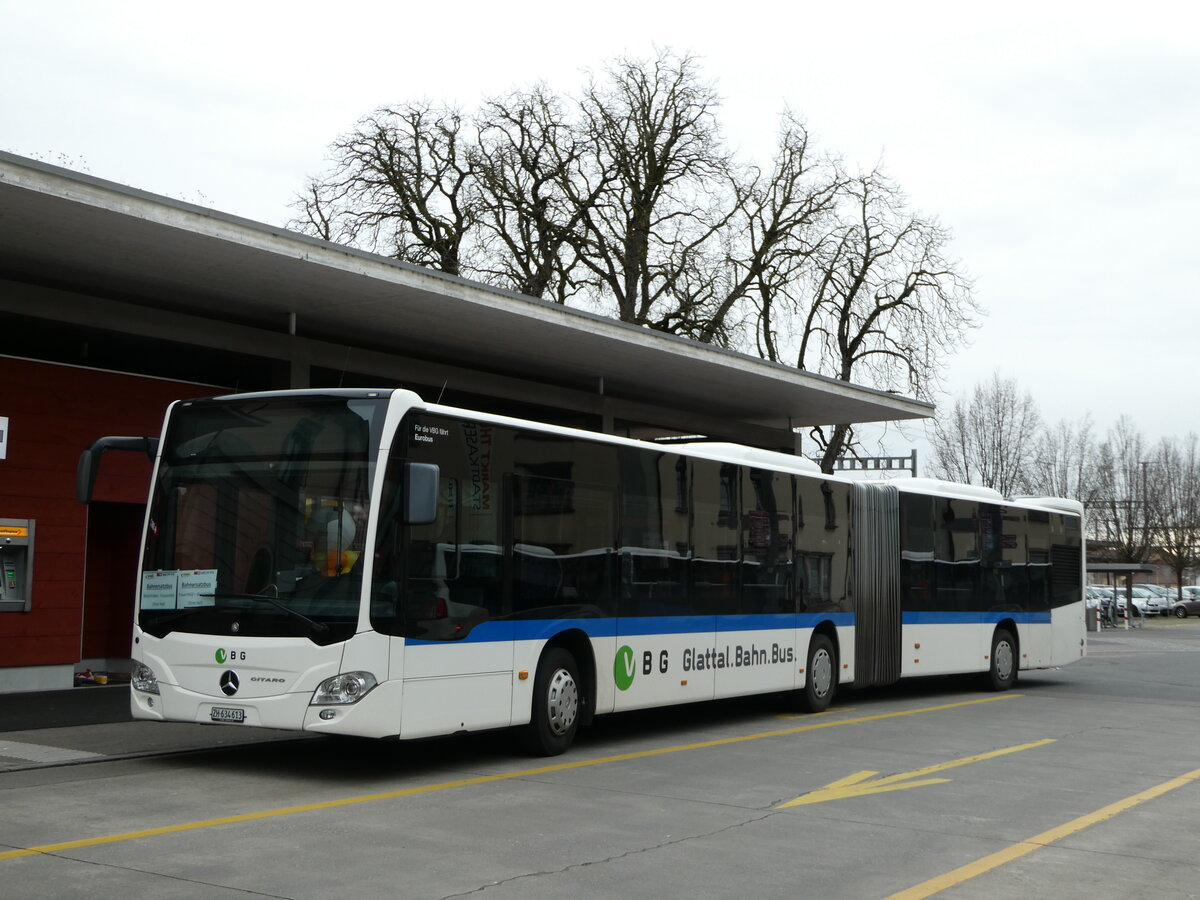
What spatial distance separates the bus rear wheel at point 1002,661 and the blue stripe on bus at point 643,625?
4.21 m

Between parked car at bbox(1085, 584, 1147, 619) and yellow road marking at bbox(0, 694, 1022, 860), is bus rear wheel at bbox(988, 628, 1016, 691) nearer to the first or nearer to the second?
yellow road marking at bbox(0, 694, 1022, 860)

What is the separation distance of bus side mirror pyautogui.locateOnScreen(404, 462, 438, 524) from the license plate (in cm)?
186

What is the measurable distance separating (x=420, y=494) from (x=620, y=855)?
133 inches

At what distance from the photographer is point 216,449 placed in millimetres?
10766

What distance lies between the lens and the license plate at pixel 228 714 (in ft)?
33.2

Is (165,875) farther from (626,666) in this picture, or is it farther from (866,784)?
(626,666)

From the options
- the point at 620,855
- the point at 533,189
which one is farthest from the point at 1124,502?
the point at 620,855

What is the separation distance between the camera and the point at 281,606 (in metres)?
10.1

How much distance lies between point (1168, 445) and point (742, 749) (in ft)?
223

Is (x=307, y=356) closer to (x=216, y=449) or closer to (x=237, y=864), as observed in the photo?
(x=216, y=449)

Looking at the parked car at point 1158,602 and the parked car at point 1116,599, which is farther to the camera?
the parked car at point 1158,602

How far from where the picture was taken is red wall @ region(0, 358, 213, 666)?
52.0ft

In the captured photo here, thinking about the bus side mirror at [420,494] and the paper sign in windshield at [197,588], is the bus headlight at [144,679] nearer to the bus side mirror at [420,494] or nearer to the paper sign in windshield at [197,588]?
the paper sign in windshield at [197,588]

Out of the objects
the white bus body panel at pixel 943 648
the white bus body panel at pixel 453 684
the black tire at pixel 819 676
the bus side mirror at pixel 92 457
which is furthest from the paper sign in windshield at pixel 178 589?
the white bus body panel at pixel 943 648
